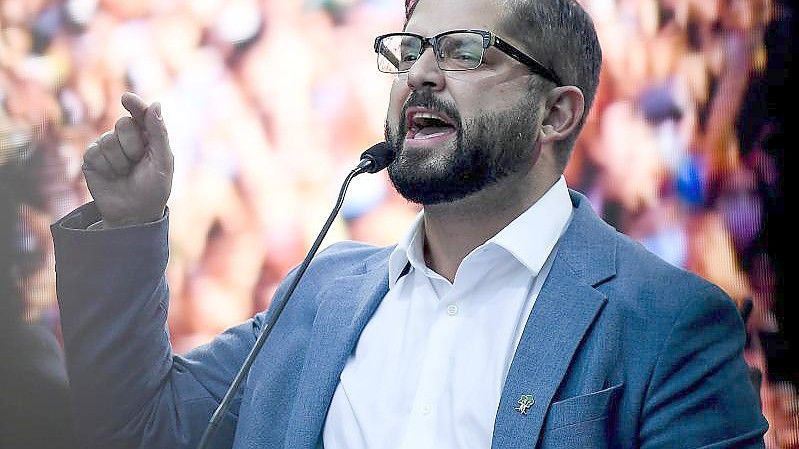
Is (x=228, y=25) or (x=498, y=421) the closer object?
(x=498, y=421)

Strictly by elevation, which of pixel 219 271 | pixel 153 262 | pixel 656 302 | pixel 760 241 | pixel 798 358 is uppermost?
pixel 153 262

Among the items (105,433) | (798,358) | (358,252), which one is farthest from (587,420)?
(798,358)

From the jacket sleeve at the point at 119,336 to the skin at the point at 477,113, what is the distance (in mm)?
397

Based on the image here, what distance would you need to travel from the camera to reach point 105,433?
123 centimetres

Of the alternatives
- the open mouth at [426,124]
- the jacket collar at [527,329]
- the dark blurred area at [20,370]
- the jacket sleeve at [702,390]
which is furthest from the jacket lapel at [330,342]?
the dark blurred area at [20,370]

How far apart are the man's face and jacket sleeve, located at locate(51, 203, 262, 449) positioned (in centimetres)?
36

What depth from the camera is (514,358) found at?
1.16m

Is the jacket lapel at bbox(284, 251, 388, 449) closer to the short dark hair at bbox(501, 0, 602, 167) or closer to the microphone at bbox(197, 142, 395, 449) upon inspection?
the microphone at bbox(197, 142, 395, 449)

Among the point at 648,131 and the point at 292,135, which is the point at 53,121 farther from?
the point at 648,131

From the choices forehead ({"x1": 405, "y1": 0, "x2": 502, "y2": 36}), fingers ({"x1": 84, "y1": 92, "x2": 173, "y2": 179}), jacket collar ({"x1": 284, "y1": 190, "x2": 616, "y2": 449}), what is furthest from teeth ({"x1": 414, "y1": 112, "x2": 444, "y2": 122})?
fingers ({"x1": 84, "y1": 92, "x2": 173, "y2": 179})

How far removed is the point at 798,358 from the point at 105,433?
127cm

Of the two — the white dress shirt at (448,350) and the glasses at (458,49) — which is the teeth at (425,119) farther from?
the white dress shirt at (448,350)

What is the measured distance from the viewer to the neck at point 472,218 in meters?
1.34

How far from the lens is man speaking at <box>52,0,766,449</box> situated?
44.1 inches
